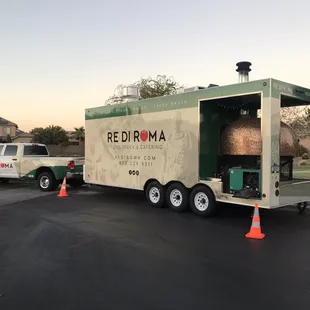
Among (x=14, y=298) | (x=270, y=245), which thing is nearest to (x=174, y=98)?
(x=270, y=245)

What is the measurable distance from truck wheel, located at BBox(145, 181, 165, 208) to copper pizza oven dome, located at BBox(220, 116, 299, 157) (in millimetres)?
1948

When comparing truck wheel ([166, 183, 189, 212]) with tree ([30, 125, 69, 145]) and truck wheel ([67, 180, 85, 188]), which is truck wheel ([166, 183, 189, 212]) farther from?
tree ([30, 125, 69, 145])

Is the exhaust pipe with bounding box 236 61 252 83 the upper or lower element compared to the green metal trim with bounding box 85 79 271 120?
upper

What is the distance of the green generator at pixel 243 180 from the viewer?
8.62 m

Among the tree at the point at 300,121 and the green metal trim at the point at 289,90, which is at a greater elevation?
the tree at the point at 300,121

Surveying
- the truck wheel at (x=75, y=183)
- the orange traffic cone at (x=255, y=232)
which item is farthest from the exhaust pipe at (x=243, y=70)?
the truck wheel at (x=75, y=183)

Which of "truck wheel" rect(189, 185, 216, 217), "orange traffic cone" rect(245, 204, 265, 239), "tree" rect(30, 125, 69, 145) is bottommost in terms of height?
"orange traffic cone" rect(245, 204, 265, 239)

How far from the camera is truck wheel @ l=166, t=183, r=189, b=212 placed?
9.79 metres

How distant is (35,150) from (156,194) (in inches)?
315

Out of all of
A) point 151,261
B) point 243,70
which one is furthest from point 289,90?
point 151,261

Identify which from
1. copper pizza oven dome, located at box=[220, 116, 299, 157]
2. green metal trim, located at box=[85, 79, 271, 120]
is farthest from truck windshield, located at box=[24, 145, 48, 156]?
copper pizza oven dome, located at box=[220, 116, 299, 157]

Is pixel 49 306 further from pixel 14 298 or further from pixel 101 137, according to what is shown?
pixel 101 137

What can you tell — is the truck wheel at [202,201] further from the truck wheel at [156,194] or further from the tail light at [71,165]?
the tail light at [71,165]

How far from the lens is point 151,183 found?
1076cm
